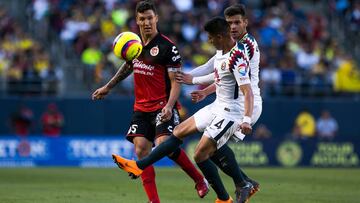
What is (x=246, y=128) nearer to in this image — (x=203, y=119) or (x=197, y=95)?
(x=203, y=119)

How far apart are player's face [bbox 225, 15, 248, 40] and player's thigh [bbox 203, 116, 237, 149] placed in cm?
112

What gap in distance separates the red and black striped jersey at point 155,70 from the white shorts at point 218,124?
0.87 m

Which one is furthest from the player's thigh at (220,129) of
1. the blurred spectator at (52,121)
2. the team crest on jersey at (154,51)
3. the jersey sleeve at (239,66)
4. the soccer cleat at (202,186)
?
the blurred spectator at (52,121)

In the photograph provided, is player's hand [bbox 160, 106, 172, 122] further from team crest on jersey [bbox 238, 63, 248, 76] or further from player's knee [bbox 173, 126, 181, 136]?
team crest on jersey [bbox 238, 63, 248, 76]

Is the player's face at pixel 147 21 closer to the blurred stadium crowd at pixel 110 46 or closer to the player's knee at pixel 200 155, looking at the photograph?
the player's knee at pixel 200 155

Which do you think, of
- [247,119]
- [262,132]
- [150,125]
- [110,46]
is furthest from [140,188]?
[262,132]

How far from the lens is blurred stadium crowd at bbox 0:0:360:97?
86.6 feet

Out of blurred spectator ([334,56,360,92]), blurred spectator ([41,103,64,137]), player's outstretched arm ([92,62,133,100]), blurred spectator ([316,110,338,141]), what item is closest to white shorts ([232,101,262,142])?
player's outstretched arm ([92,62,133,100])

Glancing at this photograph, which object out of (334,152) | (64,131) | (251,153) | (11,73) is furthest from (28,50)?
(334,152)

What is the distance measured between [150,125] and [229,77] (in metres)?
1.39

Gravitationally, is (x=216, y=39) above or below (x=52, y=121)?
above

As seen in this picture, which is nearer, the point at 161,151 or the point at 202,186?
the point at 161,151

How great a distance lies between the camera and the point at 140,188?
15117 millimetres

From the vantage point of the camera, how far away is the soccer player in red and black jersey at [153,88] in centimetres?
1114
